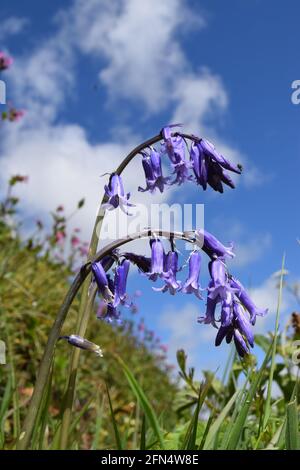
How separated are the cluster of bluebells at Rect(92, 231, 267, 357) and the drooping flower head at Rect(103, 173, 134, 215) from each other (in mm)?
180

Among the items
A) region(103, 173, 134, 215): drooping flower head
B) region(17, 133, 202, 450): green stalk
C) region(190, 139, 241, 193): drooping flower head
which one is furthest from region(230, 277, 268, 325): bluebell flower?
region(103, 173, 134, 215): drooping flower head

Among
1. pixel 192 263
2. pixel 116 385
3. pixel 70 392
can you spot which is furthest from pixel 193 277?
pixel 116 385

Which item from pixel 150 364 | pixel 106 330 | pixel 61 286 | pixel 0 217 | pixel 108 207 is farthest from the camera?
pixel 150 364

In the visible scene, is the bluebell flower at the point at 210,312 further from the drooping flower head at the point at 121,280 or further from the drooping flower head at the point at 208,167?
the drooping flower head at the point at 208,167

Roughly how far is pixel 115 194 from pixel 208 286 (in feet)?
1.56

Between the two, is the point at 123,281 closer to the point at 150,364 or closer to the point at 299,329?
the point at 299,329

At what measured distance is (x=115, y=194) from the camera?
7.32 feet

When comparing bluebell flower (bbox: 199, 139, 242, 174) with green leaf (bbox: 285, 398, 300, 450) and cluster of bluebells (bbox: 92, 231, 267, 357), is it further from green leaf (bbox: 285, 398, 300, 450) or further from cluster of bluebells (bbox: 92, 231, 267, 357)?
green leaf (bbox: 285, 398, 300, 450)

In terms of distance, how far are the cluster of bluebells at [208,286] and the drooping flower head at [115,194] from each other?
0.59 feet

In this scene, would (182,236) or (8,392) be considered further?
(8,392)

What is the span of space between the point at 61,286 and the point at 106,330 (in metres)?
2.20
